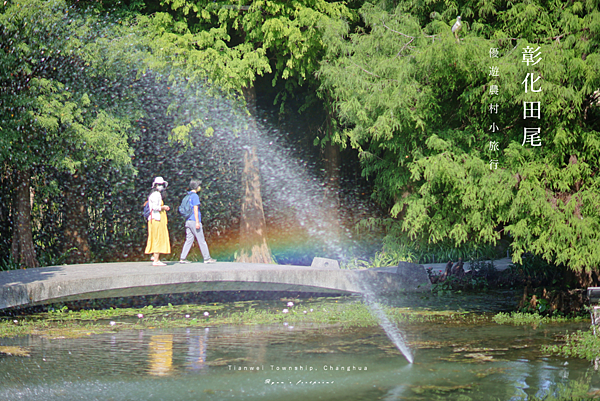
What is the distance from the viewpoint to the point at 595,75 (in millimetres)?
8961

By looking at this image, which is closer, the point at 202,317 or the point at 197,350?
the point at 197,350

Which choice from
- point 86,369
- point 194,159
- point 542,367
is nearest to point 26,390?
point 86,369

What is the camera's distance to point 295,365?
702cm

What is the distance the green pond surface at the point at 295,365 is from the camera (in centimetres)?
594

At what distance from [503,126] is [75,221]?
11412 millimetres

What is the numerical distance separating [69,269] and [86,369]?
686cm

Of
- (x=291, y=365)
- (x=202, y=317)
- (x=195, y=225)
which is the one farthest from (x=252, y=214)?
(x=291, y=365)

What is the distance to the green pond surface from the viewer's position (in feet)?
19.5

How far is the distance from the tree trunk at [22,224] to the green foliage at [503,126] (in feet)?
28.4

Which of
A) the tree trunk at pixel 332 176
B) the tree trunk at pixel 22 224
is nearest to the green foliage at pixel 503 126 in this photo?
the tree trunk at pixel 22 224

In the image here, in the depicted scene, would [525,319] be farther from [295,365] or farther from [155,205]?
[155,205]

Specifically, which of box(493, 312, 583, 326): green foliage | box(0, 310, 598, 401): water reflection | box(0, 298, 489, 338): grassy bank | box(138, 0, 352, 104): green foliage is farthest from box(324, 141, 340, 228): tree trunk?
box(0, 310, 598, 401): water reflection

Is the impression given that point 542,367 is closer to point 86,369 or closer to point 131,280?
point 86,369

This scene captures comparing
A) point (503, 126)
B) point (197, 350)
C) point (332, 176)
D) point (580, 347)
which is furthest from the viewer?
point (332, 176)
